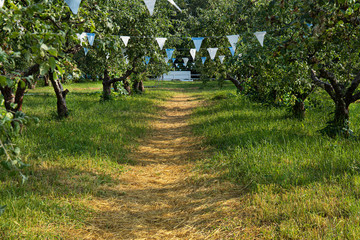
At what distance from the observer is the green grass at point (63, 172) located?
13.0ft

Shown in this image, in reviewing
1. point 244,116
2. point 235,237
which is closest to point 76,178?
point 235,237

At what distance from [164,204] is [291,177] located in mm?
2080

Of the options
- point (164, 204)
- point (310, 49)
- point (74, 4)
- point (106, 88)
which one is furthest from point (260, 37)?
point (106, 88)

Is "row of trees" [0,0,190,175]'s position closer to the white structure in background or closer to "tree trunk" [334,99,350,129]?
"tree trunk" [334,99,350,129]

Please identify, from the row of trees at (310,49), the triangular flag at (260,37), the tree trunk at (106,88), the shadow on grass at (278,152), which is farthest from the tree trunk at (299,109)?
the tree trunk at (106,88)

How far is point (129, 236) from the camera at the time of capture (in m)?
4.05

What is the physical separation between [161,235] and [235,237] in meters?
0.98

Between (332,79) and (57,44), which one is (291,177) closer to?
(332,79)

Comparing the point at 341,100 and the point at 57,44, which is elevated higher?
the point at 57,44

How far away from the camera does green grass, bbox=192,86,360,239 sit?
3.62 meters

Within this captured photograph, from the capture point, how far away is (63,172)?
579cm

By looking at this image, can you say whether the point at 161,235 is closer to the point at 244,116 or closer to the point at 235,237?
the point at 235,237

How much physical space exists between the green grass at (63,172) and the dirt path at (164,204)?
0.32 meters

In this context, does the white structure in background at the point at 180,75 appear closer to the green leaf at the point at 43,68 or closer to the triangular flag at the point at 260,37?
the triangular flag at the point at 260,37
